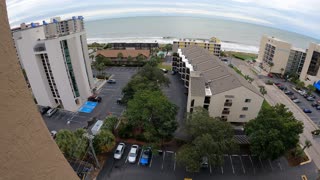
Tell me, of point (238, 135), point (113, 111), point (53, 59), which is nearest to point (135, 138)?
point (113, 111)

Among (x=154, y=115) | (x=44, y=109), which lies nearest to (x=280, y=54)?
(x=154, y=115)

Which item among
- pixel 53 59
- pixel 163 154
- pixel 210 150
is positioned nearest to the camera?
pixel 210 150

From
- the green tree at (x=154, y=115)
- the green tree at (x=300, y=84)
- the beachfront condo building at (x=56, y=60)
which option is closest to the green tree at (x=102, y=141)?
the green tree at (x=154, y=115)

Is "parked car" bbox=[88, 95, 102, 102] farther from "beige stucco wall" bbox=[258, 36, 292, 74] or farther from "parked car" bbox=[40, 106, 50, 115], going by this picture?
"beige stucco wall" bbox=[258, 36, 292, 74]

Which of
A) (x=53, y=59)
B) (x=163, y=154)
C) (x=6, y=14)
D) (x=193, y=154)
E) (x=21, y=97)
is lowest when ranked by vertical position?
(x=163, y=154)

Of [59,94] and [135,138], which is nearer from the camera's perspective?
[135,138]

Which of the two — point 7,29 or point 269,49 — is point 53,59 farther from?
point 269,49

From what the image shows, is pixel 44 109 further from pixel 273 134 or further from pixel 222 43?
pixel 222 43

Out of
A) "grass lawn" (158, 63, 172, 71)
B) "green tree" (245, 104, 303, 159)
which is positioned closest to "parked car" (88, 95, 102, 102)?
"grass lawn" (158, 63, 172, 71)
